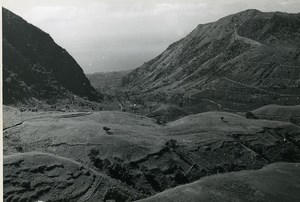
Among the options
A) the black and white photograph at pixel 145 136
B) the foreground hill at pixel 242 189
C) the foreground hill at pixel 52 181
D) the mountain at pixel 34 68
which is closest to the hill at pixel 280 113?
the black and white photograph at pixel 145 136

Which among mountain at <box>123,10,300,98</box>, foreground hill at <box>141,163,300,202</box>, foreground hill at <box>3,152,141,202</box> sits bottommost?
foreground hill at <box>141,163,300,202</box>

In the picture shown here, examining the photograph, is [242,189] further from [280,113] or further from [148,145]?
[280,113]

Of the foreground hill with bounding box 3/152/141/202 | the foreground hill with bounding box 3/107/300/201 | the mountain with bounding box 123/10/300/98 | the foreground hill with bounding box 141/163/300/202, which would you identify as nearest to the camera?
the foreground hill with bounding box 3/152/141/202

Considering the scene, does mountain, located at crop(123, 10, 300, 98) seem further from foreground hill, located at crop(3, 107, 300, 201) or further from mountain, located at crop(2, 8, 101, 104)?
foreground hill, located at crop(3, 107, 300, 201)

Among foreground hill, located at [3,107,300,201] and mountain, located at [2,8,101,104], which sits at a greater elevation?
mountain, located at [2,8,101,104]

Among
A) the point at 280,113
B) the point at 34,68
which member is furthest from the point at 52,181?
the point at 34,68

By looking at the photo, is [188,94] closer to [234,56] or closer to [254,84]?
[254,84]

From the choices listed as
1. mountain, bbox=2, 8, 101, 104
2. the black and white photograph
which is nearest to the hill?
the black and white photograph
